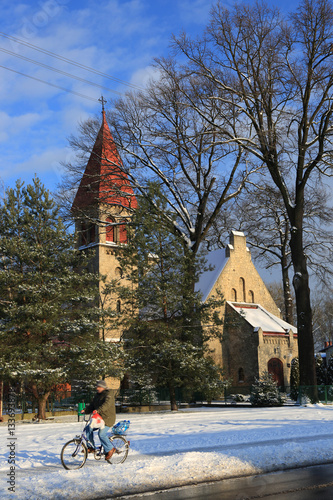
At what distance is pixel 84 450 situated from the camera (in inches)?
430

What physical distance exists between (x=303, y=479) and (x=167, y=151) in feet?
83.4

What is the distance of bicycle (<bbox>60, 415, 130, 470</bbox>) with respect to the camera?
10.8m

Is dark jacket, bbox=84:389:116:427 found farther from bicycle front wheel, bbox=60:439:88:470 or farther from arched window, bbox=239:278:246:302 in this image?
arched window, bbox=239:278:246:302

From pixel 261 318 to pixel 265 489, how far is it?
35.0 meters

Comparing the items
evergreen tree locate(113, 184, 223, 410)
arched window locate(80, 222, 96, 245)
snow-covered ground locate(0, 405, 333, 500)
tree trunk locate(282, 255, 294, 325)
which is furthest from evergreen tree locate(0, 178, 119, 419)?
tree trunk locate(282, 255, 294, 325)

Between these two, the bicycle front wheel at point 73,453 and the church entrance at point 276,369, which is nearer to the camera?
the bicycle front wheel at point 73,453

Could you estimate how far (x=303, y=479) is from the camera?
939cm

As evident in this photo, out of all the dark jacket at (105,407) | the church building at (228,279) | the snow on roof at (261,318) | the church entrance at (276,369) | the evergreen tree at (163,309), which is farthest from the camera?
the snow on roof at (261,318)

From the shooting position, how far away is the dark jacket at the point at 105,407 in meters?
11.1

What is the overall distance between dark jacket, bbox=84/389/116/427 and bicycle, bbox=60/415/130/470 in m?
0.28

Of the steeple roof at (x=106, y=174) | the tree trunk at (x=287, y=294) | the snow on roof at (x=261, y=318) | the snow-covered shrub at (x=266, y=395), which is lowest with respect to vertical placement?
the snow-covered shrub at (x=266, y=395)

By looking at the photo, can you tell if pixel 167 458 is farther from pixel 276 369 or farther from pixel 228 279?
pixel 228 279

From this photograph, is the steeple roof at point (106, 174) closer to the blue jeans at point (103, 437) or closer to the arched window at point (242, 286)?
the arched window at point (242, 286)

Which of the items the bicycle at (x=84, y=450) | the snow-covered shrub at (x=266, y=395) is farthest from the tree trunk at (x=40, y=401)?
the bicycle at (x=84, y=450)
